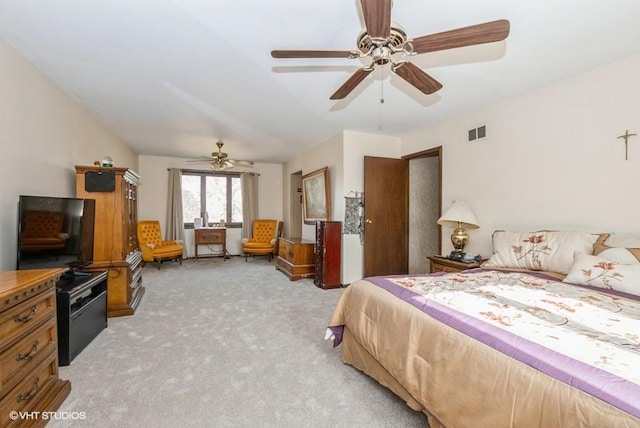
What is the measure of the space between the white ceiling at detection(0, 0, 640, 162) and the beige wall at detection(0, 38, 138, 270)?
18cm

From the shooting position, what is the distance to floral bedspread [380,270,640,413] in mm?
942

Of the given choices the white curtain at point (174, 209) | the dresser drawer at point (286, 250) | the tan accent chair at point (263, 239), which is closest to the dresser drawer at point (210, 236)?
the white curtain at point (174, 209)

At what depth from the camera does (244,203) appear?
23.6 ft

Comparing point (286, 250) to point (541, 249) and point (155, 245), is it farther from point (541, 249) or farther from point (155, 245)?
point (541, 249)

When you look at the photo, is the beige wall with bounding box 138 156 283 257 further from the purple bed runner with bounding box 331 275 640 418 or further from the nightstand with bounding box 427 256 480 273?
the purple bed runner with bounding box 331 275 640 418

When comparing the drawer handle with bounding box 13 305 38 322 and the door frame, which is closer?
the drawer handle with bounding box 13 305 38 322

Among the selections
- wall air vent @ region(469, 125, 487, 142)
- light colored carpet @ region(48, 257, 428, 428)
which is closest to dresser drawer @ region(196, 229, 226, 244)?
light colored carpet @ region(48, 257, 428, 428)

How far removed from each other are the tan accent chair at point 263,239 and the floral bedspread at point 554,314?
186 inches

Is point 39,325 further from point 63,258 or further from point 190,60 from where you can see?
point 190,60

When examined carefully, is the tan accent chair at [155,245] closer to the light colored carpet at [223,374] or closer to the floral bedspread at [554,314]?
the light colored carpet at [223,374]

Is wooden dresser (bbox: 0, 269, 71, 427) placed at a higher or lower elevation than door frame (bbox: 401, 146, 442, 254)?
lower

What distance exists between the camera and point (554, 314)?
4.54 ft

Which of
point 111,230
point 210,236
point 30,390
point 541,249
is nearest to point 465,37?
point 541,249

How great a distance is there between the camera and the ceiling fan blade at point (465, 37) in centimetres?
141
